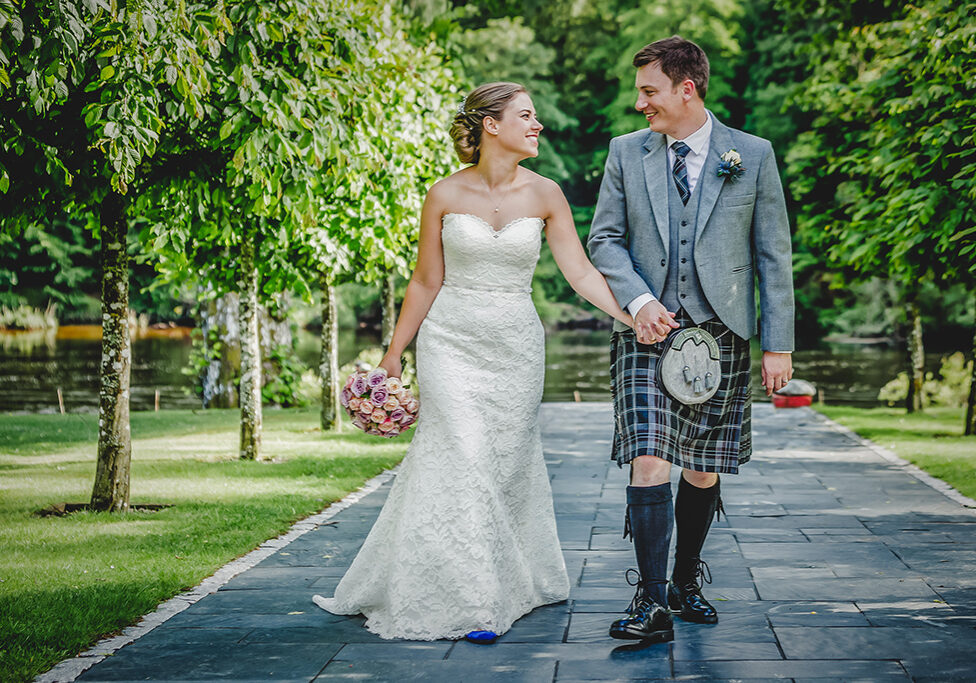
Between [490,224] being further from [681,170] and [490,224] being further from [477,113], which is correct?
[681,170]

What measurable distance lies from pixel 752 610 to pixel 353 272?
9817 millimetres

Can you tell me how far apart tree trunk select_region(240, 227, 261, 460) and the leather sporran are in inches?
254

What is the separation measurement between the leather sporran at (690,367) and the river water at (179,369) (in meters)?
17.7

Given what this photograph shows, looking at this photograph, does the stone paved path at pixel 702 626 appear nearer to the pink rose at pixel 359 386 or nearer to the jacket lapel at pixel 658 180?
the pink rose at pixel 359 386

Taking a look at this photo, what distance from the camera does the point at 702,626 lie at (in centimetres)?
462

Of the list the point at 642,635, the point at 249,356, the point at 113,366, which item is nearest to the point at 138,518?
the point at 113,366

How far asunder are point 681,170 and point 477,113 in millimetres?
962

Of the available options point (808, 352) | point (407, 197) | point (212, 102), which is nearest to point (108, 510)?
point (212, 102)

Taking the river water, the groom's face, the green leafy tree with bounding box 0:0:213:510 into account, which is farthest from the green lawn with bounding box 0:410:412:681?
the river water

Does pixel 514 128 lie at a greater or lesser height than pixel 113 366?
greater

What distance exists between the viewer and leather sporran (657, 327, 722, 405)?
4473 millimetres

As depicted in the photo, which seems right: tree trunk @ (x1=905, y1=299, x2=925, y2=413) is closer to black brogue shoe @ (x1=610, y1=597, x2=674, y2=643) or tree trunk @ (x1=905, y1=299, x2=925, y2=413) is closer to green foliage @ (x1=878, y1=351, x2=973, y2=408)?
green foliage @ (x1=878, y1=351, x2=973, y2=408)

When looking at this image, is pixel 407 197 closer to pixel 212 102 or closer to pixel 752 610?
pixel 212 102

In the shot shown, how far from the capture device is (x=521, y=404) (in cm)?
490
